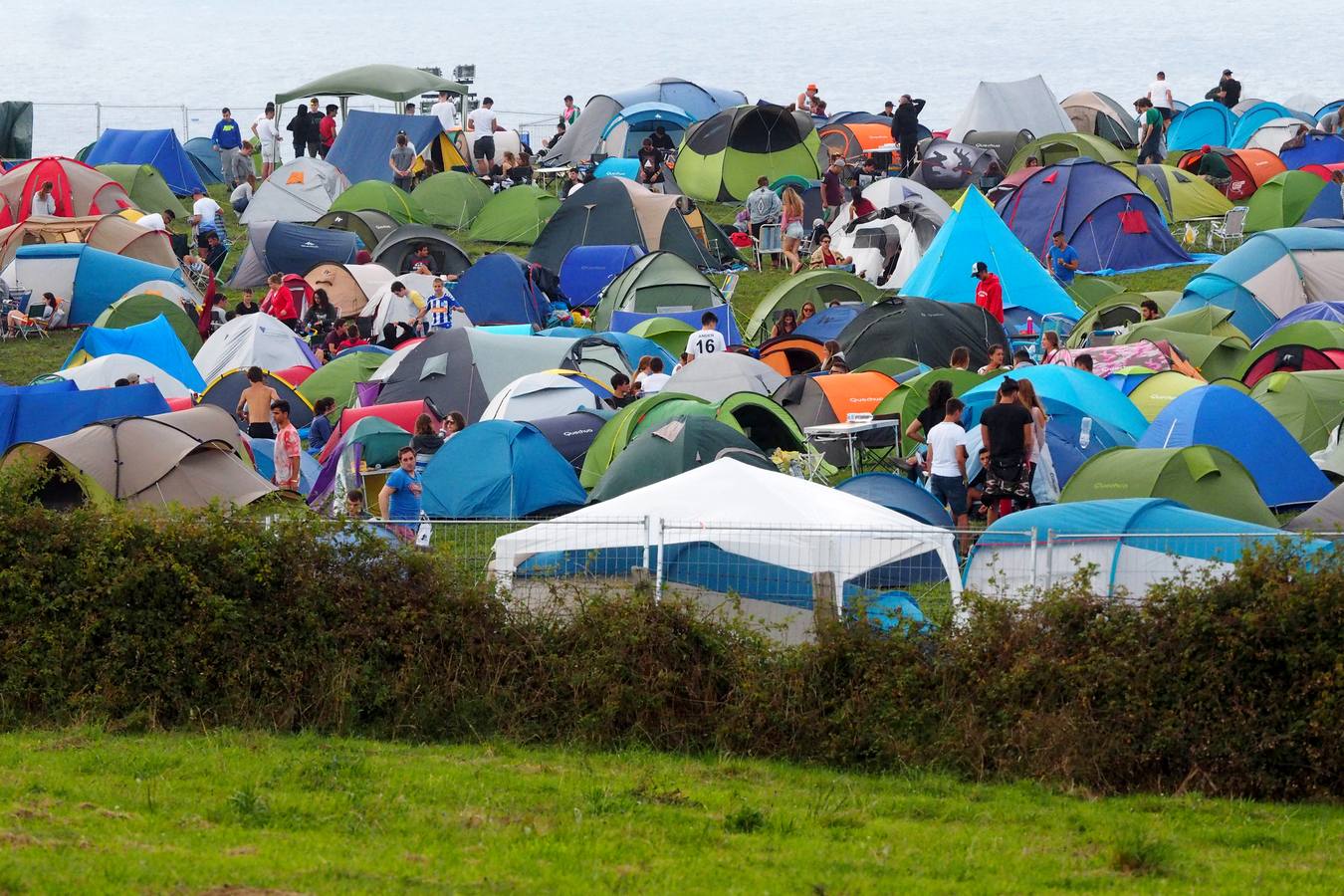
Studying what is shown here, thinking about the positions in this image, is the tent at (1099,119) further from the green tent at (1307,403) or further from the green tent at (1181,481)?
the green tent at (1181,481)

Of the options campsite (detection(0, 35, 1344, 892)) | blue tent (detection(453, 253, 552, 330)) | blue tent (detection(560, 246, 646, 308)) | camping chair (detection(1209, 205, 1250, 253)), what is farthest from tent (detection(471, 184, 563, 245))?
camping chair (detection(1209, 205, 1250, 253))

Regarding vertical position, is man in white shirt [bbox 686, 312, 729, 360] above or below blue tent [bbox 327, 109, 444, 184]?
below

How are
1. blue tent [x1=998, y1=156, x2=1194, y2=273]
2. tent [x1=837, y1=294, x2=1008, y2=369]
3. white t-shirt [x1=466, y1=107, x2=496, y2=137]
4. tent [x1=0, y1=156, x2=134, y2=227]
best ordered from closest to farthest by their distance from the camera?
tent [x1=837, y1=294, x2=1008, y2=369] < blue tent [x1=998, y1=156, x2=1194, y2=273] < tent [x1=0, y1=156, x2=134, y2=227] < white t-shirt [x1=466, y1=107, x2=496, y2=137]

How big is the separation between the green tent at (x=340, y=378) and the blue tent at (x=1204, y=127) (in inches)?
896

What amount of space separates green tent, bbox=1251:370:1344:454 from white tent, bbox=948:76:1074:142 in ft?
66.4

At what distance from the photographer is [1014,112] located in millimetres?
35875

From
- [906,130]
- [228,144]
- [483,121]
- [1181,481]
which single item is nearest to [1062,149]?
[906,130]

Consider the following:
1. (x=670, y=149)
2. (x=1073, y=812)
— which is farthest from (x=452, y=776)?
(x=670, y=149)

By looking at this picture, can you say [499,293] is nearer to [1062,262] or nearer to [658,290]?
[658,290]

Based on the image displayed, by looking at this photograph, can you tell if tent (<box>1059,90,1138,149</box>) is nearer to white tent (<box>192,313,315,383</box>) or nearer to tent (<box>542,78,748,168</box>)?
tent (<box>542,78,748,168</box>)

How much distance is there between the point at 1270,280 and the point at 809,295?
5938mm

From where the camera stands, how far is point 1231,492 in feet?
42.4

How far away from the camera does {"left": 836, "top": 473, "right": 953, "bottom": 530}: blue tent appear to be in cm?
1304

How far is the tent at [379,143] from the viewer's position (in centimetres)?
3331
